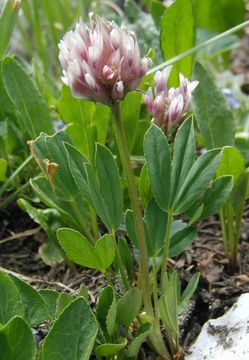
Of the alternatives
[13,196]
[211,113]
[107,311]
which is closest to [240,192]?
[211,113]

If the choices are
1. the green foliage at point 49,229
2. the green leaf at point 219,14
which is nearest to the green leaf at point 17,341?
the green foliage at point 49,229

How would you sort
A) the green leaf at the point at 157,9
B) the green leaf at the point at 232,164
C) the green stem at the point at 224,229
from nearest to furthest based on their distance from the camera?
the green leaf at the point at 232,164
the green stem at the point at 224,229
the green leaf at the point at 157,9

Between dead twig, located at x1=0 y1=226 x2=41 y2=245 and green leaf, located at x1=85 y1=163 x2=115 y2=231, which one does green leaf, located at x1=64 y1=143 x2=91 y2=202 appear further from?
dead twig, located at x1=0 y1=226 x2=41 y2=245

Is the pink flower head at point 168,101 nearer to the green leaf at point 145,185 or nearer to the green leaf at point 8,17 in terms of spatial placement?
the green leaf at point 145,185


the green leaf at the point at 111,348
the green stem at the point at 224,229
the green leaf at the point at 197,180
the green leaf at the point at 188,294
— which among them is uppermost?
the green leaf at the point at 197,180

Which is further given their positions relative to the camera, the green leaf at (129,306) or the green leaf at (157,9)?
the green leaf at (157,9)

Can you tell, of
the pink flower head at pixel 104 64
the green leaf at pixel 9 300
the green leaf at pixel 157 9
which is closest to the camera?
the pink flower head at pixel 104 64

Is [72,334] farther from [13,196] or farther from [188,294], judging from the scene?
[13,196]

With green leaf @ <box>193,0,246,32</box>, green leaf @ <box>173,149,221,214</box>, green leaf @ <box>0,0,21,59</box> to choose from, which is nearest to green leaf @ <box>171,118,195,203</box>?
green leaf @ <box>173,149,221,214</box>
